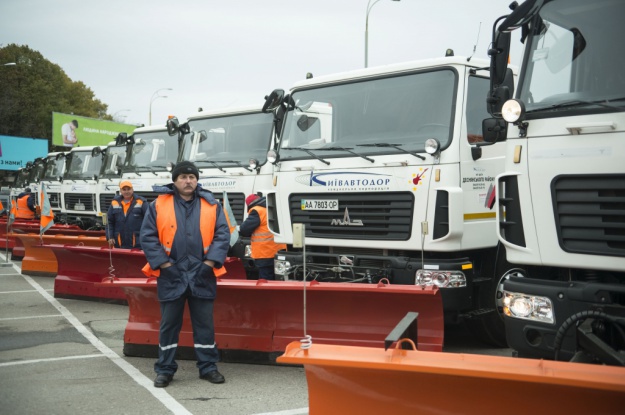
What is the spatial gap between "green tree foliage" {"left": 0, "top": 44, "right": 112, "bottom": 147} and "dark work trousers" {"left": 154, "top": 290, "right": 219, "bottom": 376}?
47072 millimetres

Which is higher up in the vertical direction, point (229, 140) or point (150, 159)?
point (229, 140)

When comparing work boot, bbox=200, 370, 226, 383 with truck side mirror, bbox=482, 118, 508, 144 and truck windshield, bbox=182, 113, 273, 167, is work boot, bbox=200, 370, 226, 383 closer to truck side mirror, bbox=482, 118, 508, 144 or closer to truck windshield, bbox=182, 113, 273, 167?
truck side mirror, bbox=482, 118, 508, 144

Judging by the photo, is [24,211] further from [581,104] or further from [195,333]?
[581,104]

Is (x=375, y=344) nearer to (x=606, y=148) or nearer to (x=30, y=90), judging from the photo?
(x=606, y=148)

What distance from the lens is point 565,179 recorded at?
4.21m

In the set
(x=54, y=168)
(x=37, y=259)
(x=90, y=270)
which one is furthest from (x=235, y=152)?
(x=54, y=168)

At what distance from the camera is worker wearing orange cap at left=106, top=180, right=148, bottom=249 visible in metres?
10.7

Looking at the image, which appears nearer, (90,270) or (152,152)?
(90,270)

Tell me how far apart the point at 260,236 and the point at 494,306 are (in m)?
3.16

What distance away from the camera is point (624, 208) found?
3885mm

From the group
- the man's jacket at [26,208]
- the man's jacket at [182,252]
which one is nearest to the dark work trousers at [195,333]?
the man's jacket at [182,252]

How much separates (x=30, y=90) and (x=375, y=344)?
5151cm

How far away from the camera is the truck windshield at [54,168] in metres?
19.0

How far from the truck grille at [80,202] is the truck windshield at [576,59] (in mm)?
13162
